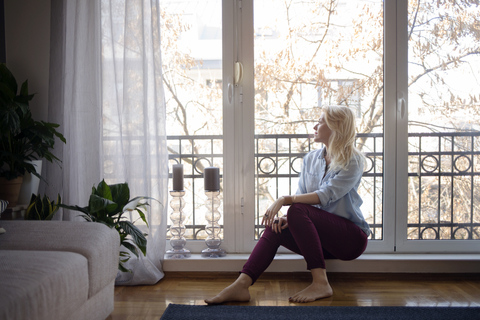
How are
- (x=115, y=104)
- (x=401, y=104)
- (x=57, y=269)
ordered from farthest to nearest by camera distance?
(x=401, y=104) < (x=115, y=104) < (x=57, y=269)

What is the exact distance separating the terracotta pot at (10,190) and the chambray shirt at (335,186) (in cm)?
167

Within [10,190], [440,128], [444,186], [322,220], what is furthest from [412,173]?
[10,190]

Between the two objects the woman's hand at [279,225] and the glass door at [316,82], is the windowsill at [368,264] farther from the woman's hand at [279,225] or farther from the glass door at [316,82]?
the woman's hand at [279,225]

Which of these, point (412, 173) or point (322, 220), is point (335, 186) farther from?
point (412, 173)

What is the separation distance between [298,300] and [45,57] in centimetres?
218

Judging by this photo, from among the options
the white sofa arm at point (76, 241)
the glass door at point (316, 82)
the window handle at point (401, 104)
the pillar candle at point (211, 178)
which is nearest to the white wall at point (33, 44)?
the white sofa arm at point (76, 241)

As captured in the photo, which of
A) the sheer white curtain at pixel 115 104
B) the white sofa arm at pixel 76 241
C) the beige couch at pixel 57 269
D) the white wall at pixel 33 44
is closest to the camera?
the beige couch at pixel 57 269

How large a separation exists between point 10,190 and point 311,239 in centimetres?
170

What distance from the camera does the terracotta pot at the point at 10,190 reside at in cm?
202

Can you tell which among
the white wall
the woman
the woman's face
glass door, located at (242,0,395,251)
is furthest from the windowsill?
the white wall

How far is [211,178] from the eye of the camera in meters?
2.32

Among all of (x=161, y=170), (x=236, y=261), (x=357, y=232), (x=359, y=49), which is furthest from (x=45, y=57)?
(x=357, y=232)

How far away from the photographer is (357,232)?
2045mm

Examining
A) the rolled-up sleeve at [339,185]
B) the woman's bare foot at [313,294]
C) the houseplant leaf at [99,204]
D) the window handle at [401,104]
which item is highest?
the window handle at [401,104]
